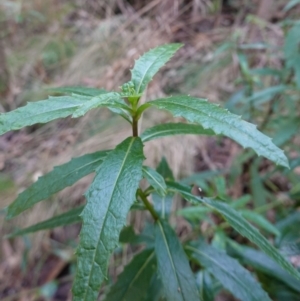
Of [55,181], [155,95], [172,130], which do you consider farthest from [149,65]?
[155,95]

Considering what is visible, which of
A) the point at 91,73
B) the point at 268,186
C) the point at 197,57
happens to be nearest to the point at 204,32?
the point at 197,57

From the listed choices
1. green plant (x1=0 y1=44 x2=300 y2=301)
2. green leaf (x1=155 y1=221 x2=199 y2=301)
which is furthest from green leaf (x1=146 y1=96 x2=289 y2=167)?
green leaf (x1=155 y1=221 x2=199 y2=301)

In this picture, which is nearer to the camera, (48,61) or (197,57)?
(197,57)

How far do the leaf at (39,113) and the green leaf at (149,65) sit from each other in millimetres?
101

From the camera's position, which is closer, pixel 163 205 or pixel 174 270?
pixel 174 270

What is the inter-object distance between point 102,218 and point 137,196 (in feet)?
0.53

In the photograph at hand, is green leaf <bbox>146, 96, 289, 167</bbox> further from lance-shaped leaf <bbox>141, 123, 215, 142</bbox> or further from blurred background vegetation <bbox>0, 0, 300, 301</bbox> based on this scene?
blurred background vegetation <bbox>0, 0, 300, 301</bbox>

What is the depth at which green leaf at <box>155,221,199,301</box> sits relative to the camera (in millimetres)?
529

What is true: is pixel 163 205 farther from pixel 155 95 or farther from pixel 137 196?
pixel 155 95

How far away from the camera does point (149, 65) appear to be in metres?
0.57

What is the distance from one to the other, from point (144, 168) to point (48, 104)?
160mm

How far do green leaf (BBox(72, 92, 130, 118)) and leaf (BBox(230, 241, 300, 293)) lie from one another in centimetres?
45

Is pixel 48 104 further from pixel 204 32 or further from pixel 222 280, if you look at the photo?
pixel 204 32

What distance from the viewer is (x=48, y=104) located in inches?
18.6
